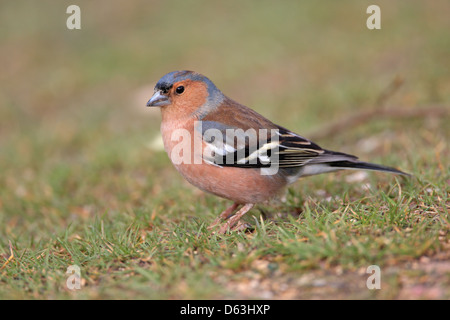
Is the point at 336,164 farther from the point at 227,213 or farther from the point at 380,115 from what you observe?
the point at 380,115

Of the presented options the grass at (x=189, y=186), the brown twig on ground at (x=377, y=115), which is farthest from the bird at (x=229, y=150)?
the brown twig on ground at (x=377, y=115)

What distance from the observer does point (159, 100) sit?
4730 millimetres

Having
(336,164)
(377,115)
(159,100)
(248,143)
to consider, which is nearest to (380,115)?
(377,115)

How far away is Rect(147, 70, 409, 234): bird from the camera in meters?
4.39

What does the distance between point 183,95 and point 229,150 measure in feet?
2.54

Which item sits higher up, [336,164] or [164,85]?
[164,85]

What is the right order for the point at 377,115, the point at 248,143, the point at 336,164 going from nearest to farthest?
the point at 248,143 < the point at 336,164 < the point at 377,115

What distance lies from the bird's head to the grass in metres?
1.08

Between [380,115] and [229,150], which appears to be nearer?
[229,150]

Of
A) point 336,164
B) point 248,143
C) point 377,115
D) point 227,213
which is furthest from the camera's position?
point 377,115
